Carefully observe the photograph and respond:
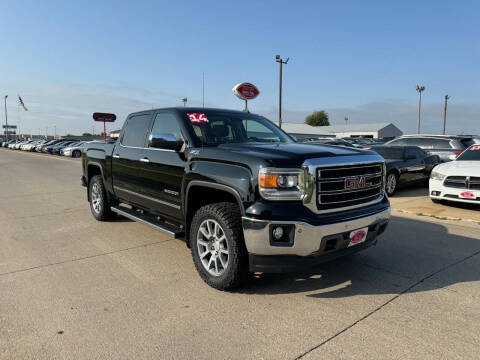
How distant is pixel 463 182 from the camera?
24.2 feet

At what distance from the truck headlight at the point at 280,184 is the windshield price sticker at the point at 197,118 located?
1.50 m

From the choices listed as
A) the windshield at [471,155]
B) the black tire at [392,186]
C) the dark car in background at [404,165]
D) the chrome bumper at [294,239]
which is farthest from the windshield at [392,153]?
the chrome bumper at [294,239]

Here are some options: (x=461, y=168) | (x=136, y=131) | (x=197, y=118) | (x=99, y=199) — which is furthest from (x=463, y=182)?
(x=99, y=199)

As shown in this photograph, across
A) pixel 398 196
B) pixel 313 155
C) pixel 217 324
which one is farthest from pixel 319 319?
pixel 398 196

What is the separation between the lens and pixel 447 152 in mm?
12484

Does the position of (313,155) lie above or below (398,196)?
above

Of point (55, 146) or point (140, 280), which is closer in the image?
point (140, 280)

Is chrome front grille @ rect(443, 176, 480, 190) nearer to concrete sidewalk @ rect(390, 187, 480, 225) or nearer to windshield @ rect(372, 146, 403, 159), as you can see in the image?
concrete sidewalk @ rect(390, 187, 480, 225)

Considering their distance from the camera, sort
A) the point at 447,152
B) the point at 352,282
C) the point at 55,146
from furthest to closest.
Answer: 1. the point at 55,146
2. the point at 447,152
3. the point at 352,282

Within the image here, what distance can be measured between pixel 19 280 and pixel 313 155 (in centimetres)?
329

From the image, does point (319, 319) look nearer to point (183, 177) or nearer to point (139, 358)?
point (139, 358)

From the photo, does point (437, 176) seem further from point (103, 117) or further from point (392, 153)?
point (103, 117)

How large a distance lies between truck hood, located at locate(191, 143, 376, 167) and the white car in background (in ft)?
15.4

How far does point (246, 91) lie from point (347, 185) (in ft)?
40.0
